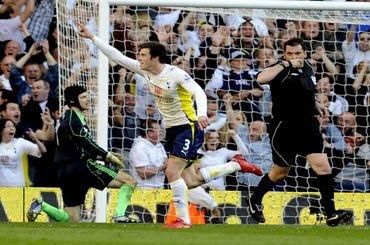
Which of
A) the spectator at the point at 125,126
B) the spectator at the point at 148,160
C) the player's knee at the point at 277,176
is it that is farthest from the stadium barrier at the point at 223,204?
the player's knee at the point at 277,176

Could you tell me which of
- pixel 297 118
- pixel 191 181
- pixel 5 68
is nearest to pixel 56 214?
pixel 191 181

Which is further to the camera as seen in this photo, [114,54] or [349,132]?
[349,132]

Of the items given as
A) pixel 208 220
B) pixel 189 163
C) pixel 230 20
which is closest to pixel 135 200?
pixel 208 220

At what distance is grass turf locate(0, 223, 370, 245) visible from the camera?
1156 cm

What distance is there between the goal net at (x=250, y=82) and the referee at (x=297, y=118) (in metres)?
2.38

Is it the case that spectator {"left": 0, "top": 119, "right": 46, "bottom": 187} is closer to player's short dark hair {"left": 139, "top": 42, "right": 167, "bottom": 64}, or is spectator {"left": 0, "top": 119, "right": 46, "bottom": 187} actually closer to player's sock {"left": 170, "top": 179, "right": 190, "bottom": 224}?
player's short dark hair {"left": 139, "top": 42, "right": 167, "bottom": 64}

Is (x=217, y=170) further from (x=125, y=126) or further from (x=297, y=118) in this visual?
(x=125, y=126)

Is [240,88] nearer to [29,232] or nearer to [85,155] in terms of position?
[85,155]

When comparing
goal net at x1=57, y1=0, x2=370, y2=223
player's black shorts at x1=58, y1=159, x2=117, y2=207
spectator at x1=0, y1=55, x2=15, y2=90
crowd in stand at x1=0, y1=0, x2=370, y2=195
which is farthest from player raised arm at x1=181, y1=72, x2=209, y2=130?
spectator at x1=0, y1=55, x2=15, y2=90

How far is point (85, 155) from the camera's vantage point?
53.8ft

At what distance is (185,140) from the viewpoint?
15062 millimetres

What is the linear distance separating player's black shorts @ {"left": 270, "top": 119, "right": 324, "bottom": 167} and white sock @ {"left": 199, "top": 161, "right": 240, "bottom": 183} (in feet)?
2.97

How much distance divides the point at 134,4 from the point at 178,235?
5.97 metres

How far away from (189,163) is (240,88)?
12.7ft
